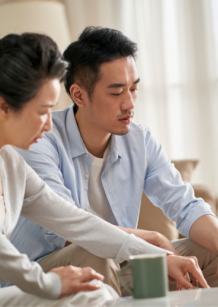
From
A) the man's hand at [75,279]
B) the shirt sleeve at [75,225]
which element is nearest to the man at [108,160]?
the shirt sleeve at [75,225]

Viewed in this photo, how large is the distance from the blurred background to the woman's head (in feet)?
6.44

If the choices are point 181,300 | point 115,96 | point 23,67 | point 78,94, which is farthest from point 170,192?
point 23,67

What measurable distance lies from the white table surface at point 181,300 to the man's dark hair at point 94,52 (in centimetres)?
93

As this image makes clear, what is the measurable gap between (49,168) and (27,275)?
2.02 feet

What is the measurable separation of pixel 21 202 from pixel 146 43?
7.06ft

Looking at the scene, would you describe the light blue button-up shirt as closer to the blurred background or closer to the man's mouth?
the man's mouth

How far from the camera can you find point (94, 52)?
1.52 m

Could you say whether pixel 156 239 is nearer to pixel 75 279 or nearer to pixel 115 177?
pixel 115 177

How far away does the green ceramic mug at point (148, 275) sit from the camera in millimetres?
751

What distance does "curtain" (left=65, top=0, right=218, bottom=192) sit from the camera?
9.00ft

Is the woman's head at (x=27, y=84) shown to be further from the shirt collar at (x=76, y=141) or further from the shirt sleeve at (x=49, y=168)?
the shirt collar at (x=76, y=141)

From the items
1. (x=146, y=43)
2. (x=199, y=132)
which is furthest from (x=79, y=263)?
(x=146, y=43)

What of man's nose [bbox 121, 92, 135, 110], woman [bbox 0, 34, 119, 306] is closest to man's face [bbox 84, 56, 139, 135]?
man's nose [bbox 121, 92, 135, 110]

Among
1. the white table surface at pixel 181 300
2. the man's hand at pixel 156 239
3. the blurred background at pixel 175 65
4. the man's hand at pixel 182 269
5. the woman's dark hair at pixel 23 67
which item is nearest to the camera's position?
the white table surface at pixel 181 300
